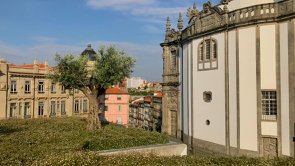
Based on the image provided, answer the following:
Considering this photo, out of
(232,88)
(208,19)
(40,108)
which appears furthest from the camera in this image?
(40,108)

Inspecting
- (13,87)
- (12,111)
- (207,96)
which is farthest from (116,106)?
(207,96)

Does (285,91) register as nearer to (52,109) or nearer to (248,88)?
(248,88)

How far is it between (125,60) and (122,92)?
4362cm

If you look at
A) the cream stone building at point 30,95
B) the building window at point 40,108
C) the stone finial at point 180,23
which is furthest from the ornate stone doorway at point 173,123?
the building window at point 40,108

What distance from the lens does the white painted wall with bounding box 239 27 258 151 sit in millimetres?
20859

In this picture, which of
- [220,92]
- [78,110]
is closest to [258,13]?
[220,92]

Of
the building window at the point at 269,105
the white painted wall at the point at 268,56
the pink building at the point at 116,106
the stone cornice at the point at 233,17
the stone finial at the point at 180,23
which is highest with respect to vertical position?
the stone finial at the point at 180,23

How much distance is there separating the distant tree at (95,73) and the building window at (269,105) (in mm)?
11095

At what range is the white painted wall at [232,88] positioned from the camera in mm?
21828

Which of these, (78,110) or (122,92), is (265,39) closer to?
(78,110)

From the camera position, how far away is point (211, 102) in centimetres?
2411

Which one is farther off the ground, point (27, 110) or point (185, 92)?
point (185, 92)

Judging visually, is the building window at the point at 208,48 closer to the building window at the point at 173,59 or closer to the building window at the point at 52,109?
the building window at the point at 173,59

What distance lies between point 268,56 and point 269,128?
195 inches
